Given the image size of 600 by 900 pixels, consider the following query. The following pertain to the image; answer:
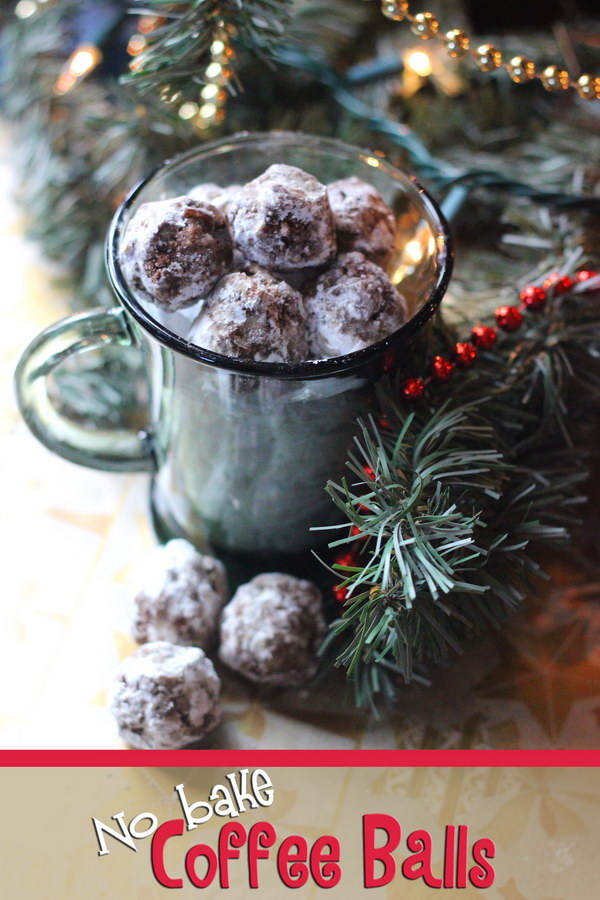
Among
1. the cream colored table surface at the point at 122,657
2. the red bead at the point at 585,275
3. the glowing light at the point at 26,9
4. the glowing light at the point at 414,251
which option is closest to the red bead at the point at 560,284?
the red bead at the point at 585,275

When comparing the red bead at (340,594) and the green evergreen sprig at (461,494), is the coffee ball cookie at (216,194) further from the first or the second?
the red bead at (340,594)

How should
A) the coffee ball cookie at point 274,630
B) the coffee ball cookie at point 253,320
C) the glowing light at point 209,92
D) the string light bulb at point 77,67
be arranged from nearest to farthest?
the coffee ball cookie at point 253,320 < the coffee ball cookie at point 274,630 < the glowing light at point 209,92 < the string light bulb at point 77,67

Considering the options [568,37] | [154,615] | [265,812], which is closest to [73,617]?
[154,615]

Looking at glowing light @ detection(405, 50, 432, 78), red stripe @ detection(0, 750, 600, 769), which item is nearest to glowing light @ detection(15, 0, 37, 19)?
glowing light @ detection(405, 50, 432, 78)

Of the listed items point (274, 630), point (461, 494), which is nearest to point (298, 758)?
point (274, 630)

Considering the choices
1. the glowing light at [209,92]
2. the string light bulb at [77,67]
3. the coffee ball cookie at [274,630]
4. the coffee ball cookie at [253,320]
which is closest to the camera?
the coffee ball cookie at [253,320]

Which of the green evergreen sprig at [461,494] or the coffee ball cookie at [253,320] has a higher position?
the coffee ball cookie at [253,320]
